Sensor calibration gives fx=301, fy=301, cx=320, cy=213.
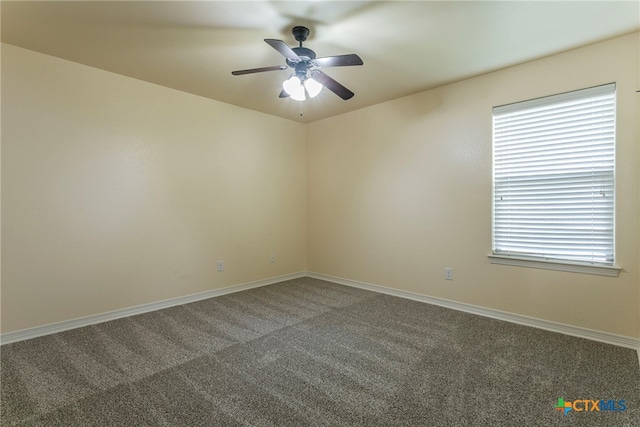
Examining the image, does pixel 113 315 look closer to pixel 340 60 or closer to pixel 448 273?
pixel 340 60

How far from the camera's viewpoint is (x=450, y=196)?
11.0ft

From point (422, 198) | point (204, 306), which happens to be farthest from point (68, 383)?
point (422, 198)

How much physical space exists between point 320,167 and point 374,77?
1.82m

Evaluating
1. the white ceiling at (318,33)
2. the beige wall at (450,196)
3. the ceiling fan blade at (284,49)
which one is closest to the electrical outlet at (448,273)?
the beige wall at (450,196)

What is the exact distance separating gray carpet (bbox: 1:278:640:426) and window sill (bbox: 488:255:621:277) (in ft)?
1.89

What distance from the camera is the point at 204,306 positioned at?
345cm

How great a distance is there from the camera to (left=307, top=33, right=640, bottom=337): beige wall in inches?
94.9

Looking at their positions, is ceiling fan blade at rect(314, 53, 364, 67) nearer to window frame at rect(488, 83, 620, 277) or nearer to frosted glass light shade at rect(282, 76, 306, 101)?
frosted glass light shade at rect(282, 76, 306, 101)

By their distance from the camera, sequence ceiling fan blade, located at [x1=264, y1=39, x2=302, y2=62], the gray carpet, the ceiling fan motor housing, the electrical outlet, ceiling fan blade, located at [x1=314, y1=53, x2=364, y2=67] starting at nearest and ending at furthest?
the gray carpet < ceiling fan blade, located at [x1=264, y1=39, x2=302, y2=62] < ceiling fan blade, located at [x1=314, y1=53, x2=364, y2=67] < the ceiling fan motor housing < the electrical outlet

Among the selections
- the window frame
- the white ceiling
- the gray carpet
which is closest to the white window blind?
the window frame

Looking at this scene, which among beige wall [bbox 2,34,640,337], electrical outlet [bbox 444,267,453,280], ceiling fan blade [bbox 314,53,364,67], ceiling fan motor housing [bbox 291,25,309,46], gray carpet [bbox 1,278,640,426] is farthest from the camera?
electrical outlet [bbox 444,267,453,280]

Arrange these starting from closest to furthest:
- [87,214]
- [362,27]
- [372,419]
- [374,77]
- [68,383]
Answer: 1. [372,419]
2. [68,383]
3. [362,27]
4. [87,214]
5. [374,77]

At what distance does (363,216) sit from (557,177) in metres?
2.15

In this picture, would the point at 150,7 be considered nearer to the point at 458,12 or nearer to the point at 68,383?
the point at 458,12
